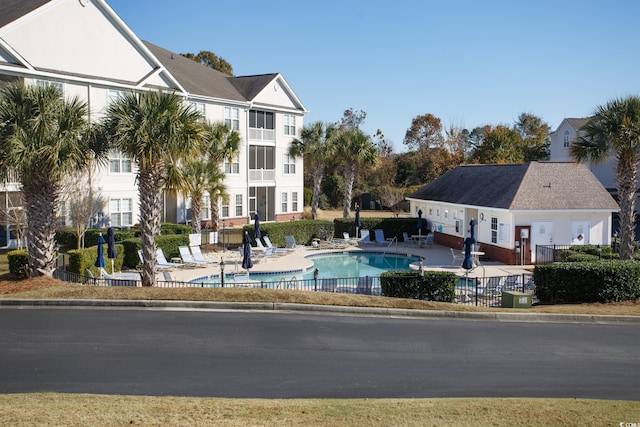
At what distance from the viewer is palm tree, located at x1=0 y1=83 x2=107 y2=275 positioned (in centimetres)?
1786

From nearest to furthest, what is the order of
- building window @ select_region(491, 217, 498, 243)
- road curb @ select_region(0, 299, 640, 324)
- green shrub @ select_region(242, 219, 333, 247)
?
road curb @ select_region(0, 299, 640, 324) → building window @ select_region(491, 217, 498, 243) → green shrub @ select_region(242, 219, 333, 247)

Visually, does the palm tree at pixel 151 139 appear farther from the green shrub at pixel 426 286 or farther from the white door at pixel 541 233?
the white door at pixel 541 233

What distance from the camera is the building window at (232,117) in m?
43.8

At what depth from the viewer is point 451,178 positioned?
40.8 m

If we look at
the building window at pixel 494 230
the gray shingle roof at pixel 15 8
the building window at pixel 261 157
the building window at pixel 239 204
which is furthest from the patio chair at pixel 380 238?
the gray shingle roof at pixel 15 8

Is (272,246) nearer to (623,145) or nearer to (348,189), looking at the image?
(348,189)

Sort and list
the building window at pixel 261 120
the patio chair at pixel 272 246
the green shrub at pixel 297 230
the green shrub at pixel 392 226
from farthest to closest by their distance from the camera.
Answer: the building window at pixel 261 120, the green shrub at pixel 392 226, the green shrub at pixel 297 230, the patio chair at pixel 272 246

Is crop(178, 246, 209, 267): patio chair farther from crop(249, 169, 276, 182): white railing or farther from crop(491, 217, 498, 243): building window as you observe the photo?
crop(249, 169, 276, 182): white railing

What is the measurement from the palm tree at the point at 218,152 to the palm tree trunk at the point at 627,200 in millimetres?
19830

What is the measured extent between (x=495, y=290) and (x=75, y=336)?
46.1 ft

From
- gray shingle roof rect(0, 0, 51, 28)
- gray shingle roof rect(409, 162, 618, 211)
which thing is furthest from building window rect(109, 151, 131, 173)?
gray shingle roof rect(409, 162, 618, 211)

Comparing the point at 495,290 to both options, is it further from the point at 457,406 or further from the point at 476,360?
the point at 457,406

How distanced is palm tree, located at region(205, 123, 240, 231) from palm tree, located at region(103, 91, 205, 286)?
13.5 meters

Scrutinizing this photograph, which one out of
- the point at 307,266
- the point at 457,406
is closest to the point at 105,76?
the point at 307,266
